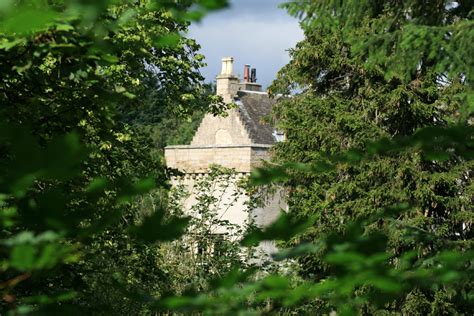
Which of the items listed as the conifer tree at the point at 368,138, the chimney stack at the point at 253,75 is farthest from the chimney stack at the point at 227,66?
the conifer tree at the point at 368,138

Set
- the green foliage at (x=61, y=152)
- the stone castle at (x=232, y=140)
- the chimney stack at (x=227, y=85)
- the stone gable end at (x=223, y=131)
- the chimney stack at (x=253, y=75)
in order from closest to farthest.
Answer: the green foliage at (x=61, y=152) < the stone castle at (x=232, y=140) < the stone gable end at (x=223, y=131) < the chimney stack at (x=227, y=85) < the chimney stack at (x=253, y=75)

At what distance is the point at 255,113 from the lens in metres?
42.0

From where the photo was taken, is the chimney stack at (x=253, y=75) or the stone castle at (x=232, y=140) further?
the chimney stack at (x=253, y=75)

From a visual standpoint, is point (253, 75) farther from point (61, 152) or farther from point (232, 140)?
point (61, 152)

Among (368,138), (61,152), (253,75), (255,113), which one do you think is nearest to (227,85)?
(255,113)

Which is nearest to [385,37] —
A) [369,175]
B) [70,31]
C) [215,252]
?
[70,31]

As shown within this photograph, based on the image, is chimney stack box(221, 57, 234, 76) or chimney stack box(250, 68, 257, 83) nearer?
chimney stack box(221, 57, 234, 76)

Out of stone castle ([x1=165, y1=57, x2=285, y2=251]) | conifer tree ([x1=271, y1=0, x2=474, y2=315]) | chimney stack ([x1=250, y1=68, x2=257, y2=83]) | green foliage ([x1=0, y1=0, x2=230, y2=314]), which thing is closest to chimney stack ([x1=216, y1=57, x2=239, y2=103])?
stone castle ([x1=165, y1=57, x2=285, y2=251])

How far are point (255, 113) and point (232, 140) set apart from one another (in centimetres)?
174

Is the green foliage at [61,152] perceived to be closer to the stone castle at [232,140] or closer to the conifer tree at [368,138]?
the conifer tree at [368,138]

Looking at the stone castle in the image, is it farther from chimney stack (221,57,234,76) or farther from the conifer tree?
the conifer tree

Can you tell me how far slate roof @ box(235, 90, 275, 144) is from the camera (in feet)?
134

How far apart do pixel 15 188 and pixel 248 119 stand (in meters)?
39.8

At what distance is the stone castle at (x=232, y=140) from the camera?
3766cm
